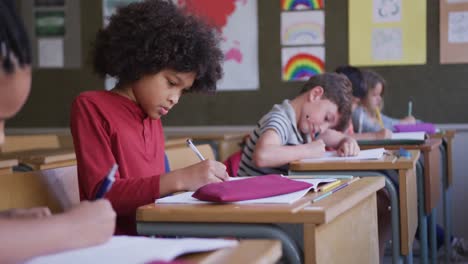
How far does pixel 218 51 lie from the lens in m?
2.11

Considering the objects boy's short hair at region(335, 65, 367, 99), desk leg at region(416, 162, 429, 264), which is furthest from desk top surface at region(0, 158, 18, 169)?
boy's short hair at region(335, 65, 367, 99)

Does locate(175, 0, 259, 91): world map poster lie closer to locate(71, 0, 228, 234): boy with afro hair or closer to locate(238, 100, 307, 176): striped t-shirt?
locate(238, 100, 307, 176): striped t-shirt

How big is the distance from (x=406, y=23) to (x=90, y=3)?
7.05 ft

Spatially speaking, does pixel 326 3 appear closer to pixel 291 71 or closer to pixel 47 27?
pixel 291 71

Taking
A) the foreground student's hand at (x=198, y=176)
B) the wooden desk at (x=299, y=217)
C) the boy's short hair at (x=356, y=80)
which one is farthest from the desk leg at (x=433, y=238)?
the foreground student's hand at (x=198, y=176)

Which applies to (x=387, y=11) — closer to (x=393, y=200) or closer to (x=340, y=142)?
(x=340, y=142)

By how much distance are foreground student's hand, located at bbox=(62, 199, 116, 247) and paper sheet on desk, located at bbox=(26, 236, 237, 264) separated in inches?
0.6

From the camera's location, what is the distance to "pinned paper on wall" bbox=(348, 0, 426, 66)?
4.79m

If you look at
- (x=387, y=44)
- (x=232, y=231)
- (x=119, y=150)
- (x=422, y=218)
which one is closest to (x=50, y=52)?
(x=387, y=44)

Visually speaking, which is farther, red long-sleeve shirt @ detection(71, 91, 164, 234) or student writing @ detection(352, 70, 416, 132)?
student writing @ detection(352, 70, 416, 132)

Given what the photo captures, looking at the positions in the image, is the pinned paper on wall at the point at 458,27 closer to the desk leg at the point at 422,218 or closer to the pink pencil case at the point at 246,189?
the desk leg at the point at 422,218

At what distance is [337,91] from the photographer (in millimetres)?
2904

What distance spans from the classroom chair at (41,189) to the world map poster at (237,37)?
3.21m

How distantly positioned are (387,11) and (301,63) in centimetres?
64
